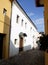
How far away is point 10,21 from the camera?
14680 millimetres

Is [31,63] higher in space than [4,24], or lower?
lower

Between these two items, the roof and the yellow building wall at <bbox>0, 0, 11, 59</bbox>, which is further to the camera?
the yellow building wall at <bbox>0, 0, 11, 59</bbox>

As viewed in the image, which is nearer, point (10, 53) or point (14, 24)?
point (10, 53)

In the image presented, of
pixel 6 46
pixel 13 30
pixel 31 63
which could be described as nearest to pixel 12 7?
pixel 13 30

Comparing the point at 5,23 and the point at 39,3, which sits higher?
the point at 39,3

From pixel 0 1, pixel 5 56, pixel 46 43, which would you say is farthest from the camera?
pixel 5 56

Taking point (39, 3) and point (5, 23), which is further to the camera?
point (5, 23)

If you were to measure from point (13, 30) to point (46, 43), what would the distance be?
9770mm

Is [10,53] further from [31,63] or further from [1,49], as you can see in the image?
[31,63]

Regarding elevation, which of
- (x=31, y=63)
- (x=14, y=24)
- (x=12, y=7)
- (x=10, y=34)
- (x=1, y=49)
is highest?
(x=12, y=7)

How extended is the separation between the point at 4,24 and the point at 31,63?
14.5ft

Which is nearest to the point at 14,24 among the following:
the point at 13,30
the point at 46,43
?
the point at 13,30

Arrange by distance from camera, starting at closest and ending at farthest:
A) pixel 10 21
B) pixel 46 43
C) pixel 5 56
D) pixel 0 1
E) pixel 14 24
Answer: pixel 46 43
pixel 0 1
pixel 5 56
pixel 10 21
pixel 14 24

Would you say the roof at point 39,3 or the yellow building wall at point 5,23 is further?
the yellow building wall at point 5,23
